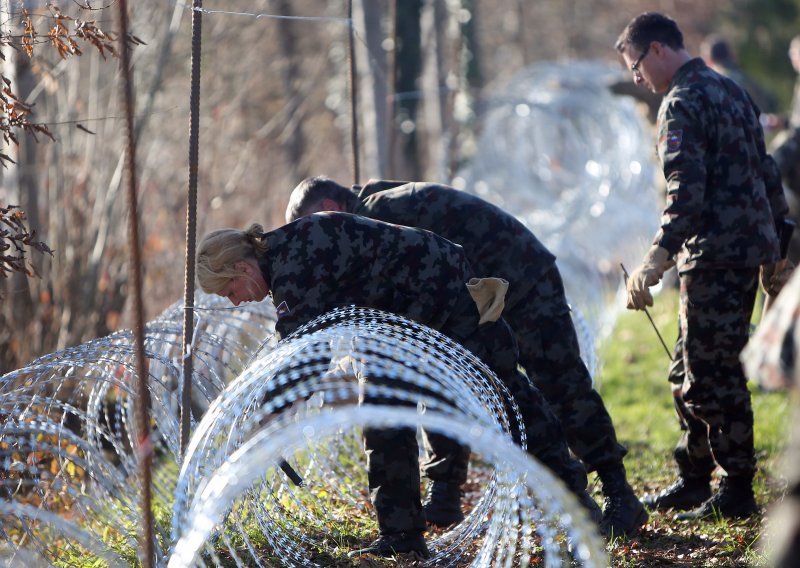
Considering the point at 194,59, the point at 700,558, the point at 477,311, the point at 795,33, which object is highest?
the point at 795,33

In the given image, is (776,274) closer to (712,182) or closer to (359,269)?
(712,182)

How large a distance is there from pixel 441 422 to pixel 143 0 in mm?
9509

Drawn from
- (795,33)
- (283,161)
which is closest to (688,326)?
(283,161)

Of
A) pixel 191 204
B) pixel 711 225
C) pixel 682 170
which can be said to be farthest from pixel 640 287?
pixel 191 204

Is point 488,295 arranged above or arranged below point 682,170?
below

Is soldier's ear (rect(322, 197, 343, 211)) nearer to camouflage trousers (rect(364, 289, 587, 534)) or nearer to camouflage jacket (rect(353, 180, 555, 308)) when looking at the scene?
camouflage jacket (rect(353, 180, 555, 308))

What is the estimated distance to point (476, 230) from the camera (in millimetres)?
5062

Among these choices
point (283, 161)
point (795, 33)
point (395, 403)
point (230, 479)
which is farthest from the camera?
point (795, 33)

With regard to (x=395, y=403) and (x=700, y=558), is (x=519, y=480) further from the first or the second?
(x=700, y=558)

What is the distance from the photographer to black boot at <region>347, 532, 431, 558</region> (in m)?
4.63

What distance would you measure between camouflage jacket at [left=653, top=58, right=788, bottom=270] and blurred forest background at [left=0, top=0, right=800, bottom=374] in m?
2.21

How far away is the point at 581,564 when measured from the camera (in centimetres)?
455

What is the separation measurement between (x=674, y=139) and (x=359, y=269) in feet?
5.23

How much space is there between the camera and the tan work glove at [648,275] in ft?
15.2
